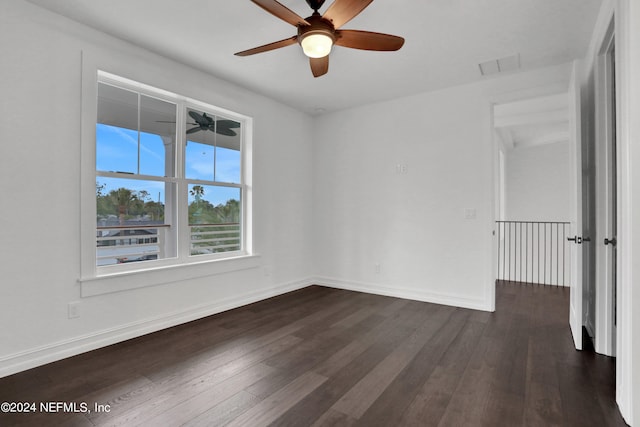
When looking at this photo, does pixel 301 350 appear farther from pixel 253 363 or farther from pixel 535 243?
pixel 535 243

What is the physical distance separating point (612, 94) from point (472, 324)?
2351mm

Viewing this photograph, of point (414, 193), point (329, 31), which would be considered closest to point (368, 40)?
point (329, 31)

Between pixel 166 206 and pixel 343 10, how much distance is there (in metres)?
2.51

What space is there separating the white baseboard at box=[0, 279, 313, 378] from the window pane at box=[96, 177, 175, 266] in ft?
1.98

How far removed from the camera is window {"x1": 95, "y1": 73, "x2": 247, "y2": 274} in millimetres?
2902

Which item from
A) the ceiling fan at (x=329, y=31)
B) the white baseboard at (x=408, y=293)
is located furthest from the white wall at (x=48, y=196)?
the white baseboard at (x=408, y=293)

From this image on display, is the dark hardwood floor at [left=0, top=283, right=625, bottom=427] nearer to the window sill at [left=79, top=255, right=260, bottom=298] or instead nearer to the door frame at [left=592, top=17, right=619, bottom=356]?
the door frame at [left=592, top=17, right=619, bottom=356]

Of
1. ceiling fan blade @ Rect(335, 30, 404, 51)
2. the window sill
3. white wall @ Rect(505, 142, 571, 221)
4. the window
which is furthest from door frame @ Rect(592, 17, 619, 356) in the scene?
white wall @ Rect(505, 142, 571, 221)

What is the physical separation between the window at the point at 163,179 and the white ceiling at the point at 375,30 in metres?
0.54

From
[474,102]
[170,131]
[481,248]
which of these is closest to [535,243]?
[481,248]

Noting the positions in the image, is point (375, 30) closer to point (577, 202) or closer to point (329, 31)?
point (329, 31)

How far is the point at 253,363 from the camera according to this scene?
241cm

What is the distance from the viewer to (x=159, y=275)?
312 centimetres

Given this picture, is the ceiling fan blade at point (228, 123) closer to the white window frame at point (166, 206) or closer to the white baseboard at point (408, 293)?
the white window frame at point (166, 206)
